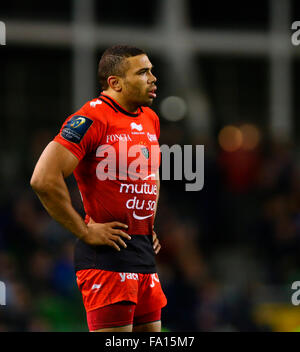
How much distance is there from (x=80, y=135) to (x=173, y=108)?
728 cm

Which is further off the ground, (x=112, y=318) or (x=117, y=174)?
(x=117, y=174)

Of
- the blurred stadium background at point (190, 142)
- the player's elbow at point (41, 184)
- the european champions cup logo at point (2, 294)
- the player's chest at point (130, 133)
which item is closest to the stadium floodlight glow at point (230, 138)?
the blurred stadium background at point (190, 142)

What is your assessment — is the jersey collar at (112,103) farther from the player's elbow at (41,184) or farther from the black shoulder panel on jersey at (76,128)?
the player's elbow at (41,184)

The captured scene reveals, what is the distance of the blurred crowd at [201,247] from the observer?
317 inches

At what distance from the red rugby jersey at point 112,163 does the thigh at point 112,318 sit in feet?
1.34

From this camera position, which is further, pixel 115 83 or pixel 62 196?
pixel 115 83

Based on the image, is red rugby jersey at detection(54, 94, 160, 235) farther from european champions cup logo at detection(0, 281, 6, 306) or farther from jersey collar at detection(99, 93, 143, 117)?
european champions cup logo at detection(0, 281, 6, 306)

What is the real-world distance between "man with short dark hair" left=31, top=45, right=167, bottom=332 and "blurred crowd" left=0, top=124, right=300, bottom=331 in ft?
→ 11.7

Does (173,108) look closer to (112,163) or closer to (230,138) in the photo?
(230,138)

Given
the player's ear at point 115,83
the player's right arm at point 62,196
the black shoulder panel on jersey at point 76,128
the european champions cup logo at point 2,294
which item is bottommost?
the european champions cup logo at point 2,294

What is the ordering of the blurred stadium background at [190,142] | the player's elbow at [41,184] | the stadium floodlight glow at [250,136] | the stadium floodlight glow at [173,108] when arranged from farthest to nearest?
the stadium floodlight glow at [173,108]
the stadium floodlight glow at [250,136]
the blurred stadium background at [190,142]
the player's elbow at [41,184]

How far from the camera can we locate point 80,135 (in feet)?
11.9

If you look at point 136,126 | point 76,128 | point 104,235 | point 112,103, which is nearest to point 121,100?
point 112,103
